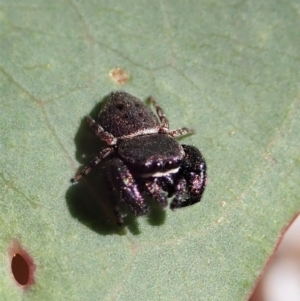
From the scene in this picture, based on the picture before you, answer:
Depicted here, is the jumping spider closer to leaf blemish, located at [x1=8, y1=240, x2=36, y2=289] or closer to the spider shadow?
the spider shadow

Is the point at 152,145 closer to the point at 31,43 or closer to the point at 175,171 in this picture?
the point at 175,171

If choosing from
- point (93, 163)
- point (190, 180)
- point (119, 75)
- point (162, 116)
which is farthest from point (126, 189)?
point (119, 75)

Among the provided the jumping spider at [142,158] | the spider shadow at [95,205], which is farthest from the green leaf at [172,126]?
the jumping spider at [142,158]

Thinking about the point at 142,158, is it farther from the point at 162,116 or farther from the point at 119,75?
the point at 119,75

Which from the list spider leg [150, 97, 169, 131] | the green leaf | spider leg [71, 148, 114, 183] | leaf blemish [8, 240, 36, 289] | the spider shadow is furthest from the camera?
spider leg [150, 97, 169, 131]

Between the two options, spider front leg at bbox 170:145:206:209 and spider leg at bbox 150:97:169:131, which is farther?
spider leg at bbox 150:97:169:131

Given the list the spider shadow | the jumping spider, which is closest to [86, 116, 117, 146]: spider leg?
the jumping spider

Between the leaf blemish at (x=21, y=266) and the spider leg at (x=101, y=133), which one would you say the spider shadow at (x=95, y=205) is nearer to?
the spider leg at (x=101, y=133)
